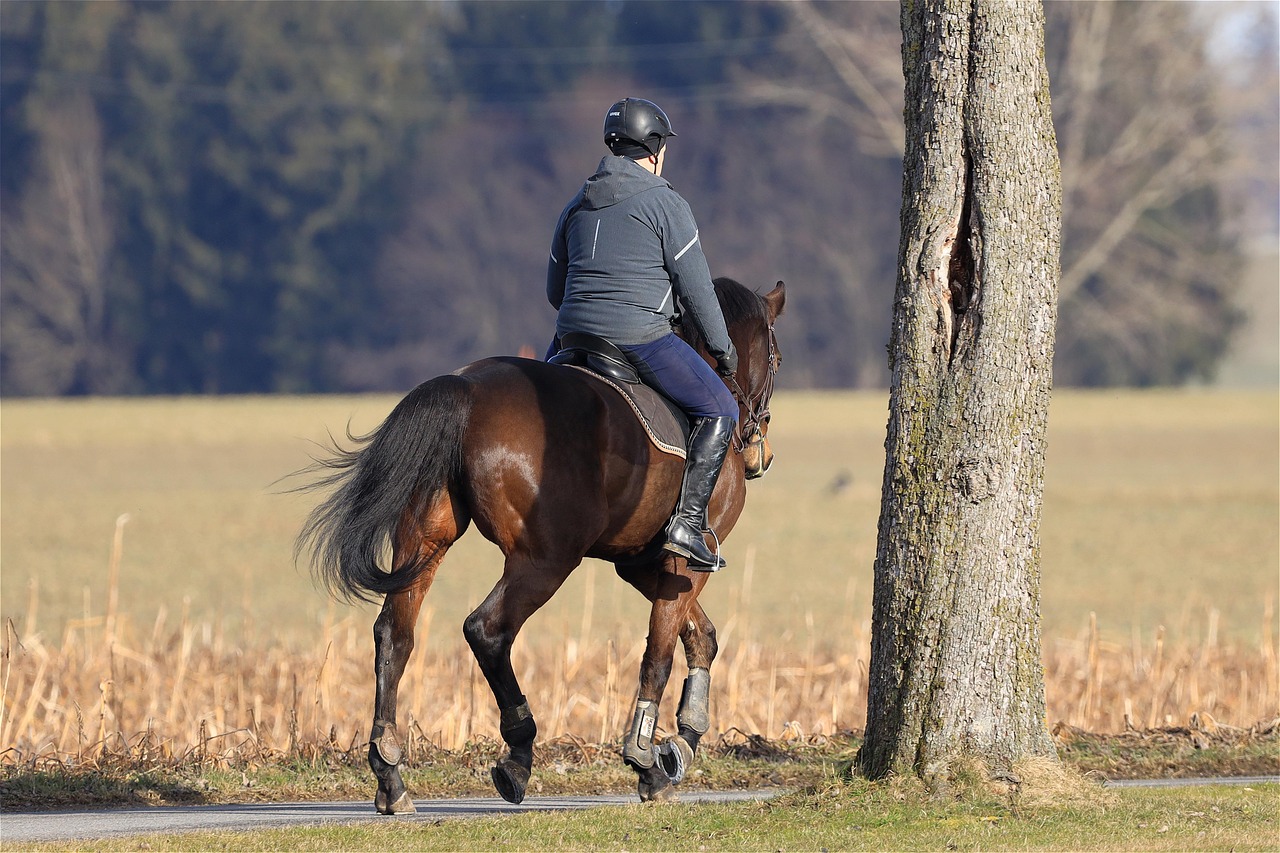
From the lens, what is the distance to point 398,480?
7289mm

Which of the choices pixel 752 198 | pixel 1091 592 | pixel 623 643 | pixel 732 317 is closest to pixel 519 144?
pixel 752 198

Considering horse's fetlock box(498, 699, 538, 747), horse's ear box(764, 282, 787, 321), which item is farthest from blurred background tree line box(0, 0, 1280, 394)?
horse's fetlock box(498, 699, 538, 747)

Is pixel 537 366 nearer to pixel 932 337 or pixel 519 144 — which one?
pixel 932 337

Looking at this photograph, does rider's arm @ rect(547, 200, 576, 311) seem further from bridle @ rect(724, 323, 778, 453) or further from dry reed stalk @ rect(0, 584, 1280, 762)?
dry reed stalk @ rect(0, 584, 1280, 762)

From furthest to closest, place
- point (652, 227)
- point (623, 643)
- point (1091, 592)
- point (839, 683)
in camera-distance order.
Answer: point (1091, 592) < point (623, 643) < point (839, 683) < point (652, 227)

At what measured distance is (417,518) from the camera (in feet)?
24.3

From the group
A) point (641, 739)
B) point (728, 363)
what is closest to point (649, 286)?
point (728, 363)

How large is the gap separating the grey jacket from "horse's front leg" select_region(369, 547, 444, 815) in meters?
1.32

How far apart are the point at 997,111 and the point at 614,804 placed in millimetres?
3426

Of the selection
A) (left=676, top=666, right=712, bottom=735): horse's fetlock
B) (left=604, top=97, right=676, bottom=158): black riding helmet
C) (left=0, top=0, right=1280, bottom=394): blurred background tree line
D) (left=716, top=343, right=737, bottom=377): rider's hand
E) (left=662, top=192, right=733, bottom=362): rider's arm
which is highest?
(left=0, top=0, right=1280, bottom=394): blurred background tree line

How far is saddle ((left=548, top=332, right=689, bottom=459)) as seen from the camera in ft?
25.6

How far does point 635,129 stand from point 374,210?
6005 cm

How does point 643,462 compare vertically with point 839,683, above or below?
above

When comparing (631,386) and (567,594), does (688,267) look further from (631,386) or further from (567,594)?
(567,594)
